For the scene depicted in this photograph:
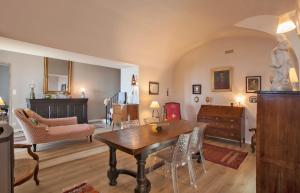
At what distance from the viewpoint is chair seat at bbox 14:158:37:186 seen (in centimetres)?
197

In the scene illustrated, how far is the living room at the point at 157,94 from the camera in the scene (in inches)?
73.2

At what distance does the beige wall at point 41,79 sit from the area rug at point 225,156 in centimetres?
539

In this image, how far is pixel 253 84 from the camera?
480cm

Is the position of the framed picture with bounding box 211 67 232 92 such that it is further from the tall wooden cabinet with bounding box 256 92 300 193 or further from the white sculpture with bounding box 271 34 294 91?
the tall wooden cabinet with bounding box 256 92 300 193

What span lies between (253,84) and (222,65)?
1102 millimetres

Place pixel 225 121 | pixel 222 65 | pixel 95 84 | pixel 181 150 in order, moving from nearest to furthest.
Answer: pixel 181 150 → pixel 225 121 → pixel 222 65 → pixel 95 84

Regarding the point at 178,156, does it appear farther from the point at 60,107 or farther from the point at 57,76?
the point at 57,76

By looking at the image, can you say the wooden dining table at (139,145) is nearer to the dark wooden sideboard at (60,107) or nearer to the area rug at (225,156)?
the area rug at (225,156)

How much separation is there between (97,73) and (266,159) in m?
7.29

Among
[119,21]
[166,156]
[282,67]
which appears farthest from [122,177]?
[119,21]

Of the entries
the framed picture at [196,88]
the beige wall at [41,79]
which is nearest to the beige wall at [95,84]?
the beige wall at [41,79]

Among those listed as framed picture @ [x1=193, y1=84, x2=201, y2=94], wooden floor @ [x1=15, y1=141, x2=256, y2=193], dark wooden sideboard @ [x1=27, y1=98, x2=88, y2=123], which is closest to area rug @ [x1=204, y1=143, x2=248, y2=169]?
wooden floor @ [x1=15, y1=141, x2=256, y2=193]

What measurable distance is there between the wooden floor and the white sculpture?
1.63 metres

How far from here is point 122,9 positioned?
340cm
